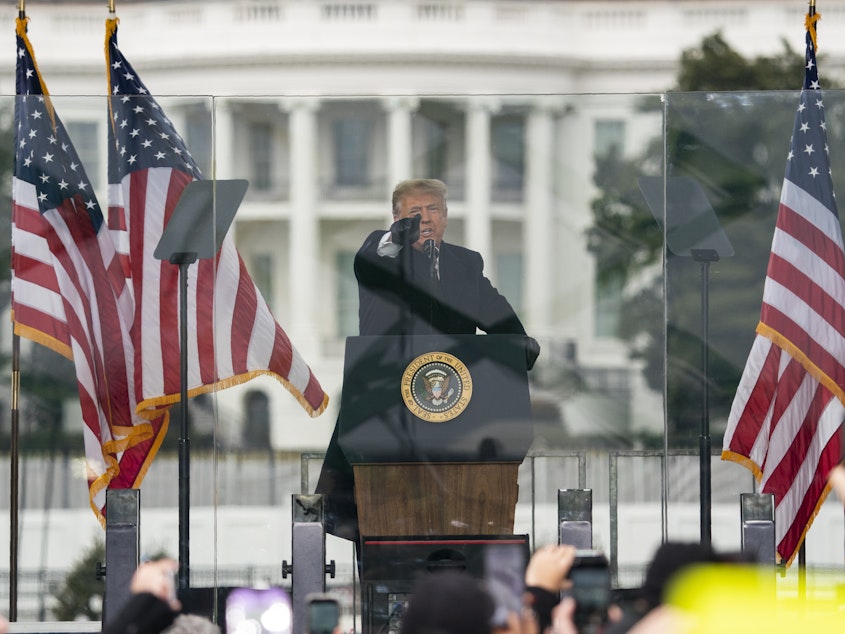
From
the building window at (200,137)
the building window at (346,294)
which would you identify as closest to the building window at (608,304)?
the building window at (346,294)

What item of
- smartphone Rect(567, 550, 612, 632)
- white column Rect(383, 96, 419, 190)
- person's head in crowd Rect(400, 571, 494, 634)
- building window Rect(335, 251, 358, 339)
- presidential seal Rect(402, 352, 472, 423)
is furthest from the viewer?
white column Rect(383, 96, 419, 190)

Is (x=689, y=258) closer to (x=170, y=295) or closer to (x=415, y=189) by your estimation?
(x=415, y=189)

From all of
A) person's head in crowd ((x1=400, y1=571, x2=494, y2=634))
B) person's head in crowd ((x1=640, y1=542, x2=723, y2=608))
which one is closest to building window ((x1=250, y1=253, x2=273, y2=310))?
person's head in crowd ((x1=640, y1=542, x2=723, y2=608))

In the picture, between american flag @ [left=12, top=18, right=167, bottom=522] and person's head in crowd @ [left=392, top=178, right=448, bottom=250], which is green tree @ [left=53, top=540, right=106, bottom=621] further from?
person's head in crowd @ [left=392, top=178, right=448, bottom=250]

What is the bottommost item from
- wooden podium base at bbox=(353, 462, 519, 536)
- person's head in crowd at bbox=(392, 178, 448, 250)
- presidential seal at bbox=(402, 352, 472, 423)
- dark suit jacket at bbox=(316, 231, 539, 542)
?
wooden podium base at bbox=(353, 462, 519, 536)

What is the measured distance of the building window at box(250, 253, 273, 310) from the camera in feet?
39.0

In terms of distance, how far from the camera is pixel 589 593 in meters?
7.72

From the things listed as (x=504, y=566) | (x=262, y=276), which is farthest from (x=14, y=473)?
(x=504, y=566)

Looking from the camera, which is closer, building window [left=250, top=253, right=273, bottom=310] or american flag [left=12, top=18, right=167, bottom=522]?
american flag [left=12, top=18, right=167, bottom=522]

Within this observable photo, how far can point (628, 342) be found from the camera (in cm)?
1187

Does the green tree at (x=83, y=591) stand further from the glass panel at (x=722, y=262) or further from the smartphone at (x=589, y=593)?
the smartphone at (x=589, y=593)

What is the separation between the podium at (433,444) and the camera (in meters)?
11.1

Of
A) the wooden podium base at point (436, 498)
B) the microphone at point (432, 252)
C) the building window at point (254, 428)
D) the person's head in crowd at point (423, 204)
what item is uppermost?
the person's head in crowd at point (423, 204)

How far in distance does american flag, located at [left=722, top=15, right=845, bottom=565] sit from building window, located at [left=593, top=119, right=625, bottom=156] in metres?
0.99
